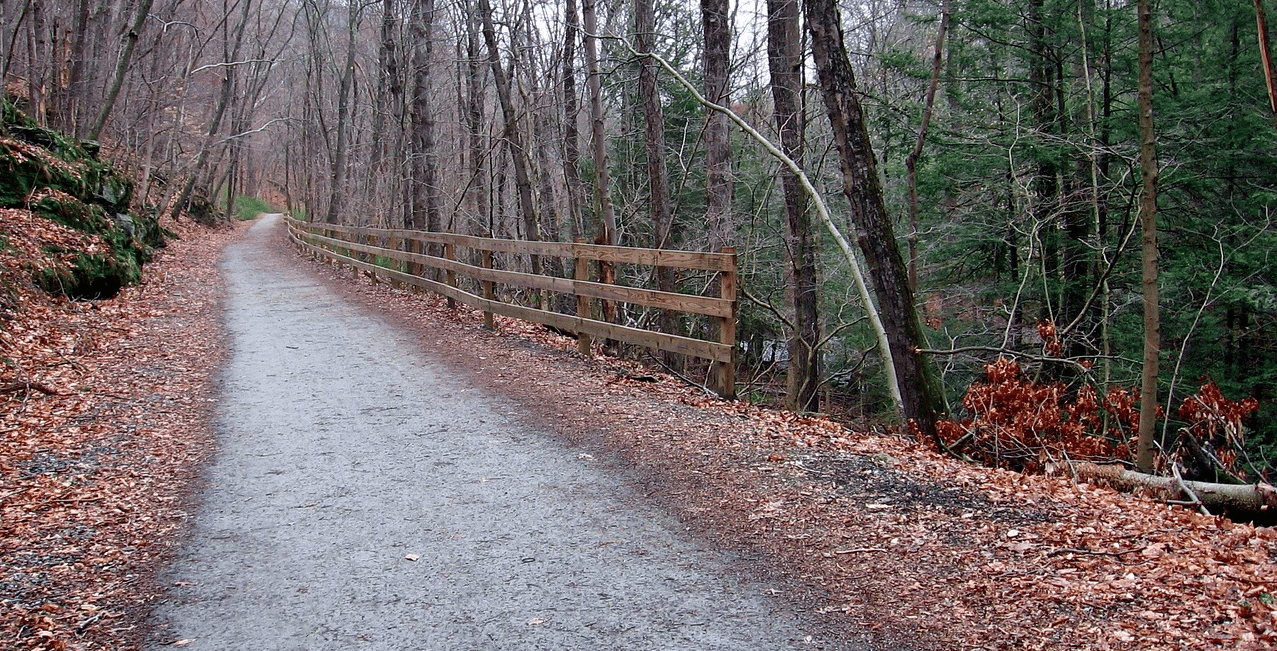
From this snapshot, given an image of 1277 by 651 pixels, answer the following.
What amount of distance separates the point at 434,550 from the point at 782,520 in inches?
72.1

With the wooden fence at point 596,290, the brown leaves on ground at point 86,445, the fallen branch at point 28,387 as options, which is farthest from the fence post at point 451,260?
the fallen branch at point 28,387

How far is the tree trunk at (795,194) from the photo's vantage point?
10.2 metres

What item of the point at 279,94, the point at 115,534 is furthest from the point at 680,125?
the point at 279,94

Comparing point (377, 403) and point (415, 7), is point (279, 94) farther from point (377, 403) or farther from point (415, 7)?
point (377, 403)

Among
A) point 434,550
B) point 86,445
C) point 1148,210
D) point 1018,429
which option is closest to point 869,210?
point 1148,210

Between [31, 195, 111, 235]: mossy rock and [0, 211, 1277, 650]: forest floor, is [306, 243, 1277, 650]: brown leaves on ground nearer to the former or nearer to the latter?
[0, 211, 1277, 650]: forest floor

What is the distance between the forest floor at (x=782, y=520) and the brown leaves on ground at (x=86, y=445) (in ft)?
0.06

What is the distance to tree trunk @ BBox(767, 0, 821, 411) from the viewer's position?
10.2 metres

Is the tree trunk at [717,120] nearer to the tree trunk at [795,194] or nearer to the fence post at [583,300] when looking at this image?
the tree trunk at [795,194]

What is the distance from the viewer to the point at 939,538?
417 centimetres

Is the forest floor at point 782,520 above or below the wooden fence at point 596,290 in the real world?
below

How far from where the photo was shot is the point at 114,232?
14406 millimetres

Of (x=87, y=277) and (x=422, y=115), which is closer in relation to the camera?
(x=87, y=277)

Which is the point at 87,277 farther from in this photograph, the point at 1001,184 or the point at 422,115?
the point at 1001,184
